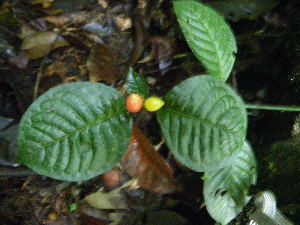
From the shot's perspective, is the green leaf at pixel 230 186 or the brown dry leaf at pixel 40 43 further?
the brown dry leaf at pixel 40 43

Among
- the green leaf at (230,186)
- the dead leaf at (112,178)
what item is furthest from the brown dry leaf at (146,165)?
the green leaf at (230,186)

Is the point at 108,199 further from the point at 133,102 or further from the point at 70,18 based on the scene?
the point at 70,18

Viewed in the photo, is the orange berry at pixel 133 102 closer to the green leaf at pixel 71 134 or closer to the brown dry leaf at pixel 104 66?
the green leaf at pixel 71 134

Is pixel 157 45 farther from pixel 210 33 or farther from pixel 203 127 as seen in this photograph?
pixel 203 127

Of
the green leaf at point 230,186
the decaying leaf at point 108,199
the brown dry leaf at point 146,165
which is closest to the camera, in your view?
the green leaf at point 230,186

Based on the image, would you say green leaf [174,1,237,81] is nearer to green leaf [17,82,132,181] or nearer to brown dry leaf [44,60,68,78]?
green leaf [17,82,132,181]

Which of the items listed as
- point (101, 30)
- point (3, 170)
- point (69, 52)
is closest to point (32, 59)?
point (69, 52)

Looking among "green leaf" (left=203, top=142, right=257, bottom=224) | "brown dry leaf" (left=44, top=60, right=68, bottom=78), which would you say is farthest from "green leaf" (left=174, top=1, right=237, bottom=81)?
"brown dry leaf" (left=44, top=60, right=68, bottom=78)
